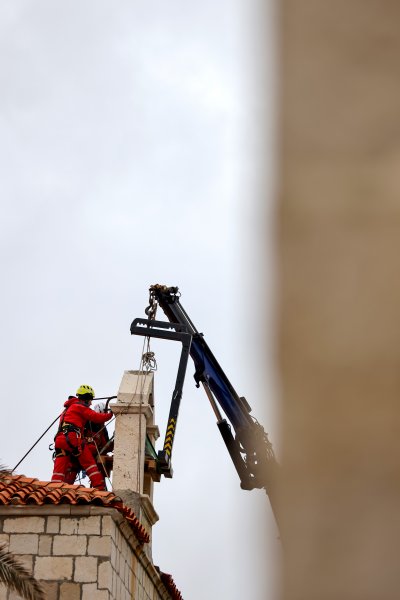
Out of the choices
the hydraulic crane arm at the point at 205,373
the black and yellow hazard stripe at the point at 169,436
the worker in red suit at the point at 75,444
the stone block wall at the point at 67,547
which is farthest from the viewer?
the hydraulic crane arm at the point at 205,373

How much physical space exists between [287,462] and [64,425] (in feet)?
37.7

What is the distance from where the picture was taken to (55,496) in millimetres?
9586

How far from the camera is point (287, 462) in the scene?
3.63ft

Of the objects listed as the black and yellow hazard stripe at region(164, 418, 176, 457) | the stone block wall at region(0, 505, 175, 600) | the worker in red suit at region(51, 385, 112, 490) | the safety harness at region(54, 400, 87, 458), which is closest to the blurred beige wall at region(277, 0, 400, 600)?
the stone block wall at region(0, 505, 175, 600)

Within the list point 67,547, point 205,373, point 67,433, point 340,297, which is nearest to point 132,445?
point 67,433

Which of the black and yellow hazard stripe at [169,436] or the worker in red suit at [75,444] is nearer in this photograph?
the worker in red suit at [75,444]

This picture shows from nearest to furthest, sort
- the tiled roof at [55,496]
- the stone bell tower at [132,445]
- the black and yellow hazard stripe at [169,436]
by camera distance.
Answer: the tiled roof at [55,496] → the stone bell tower at [132,445] → the black and yellow hazard stripe at [169,436]

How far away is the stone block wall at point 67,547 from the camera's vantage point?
9.22m

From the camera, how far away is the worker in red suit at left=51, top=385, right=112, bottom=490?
12.1 meters

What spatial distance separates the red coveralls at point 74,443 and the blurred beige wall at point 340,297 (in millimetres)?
11051

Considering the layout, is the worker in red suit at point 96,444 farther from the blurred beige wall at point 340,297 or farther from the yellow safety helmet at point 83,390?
the blurred beige wall at point 340,297

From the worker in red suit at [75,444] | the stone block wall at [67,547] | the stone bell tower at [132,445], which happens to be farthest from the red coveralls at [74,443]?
the stone block wall at [67,547]

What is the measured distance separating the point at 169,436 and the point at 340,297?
13.8 metres

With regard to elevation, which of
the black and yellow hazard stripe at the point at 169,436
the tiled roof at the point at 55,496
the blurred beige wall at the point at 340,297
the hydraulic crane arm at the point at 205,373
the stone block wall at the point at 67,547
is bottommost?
the blurred beige wall at the point at 340,297
